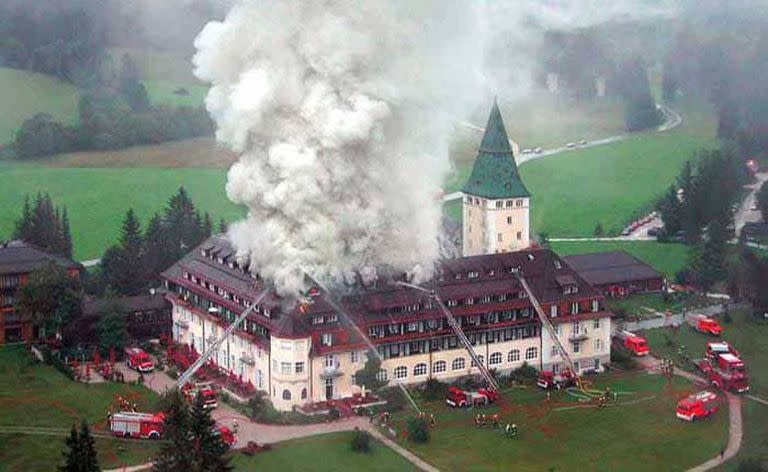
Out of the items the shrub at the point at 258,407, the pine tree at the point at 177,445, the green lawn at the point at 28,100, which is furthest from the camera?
the green lawn at the point at 28,100

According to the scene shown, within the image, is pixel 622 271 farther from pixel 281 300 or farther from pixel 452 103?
pixel 281 300

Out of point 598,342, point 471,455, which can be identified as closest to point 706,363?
point 598,342

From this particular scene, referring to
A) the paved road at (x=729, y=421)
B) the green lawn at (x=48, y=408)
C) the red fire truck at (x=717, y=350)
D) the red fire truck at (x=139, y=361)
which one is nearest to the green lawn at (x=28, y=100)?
the green lawn at (x=48, y=408)

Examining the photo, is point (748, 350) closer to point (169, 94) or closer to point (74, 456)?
point (74, 456)

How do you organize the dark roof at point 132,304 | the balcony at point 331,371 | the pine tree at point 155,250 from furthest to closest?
the pine tree at point 155,250, the dark roof at point 132,304, the balcony at point 331,371

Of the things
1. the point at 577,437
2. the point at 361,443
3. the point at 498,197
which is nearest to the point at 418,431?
the point at 361,443

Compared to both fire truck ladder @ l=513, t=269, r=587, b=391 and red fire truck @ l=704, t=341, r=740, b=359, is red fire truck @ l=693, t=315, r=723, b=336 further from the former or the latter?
fire truck ladder @ l=513, t=269, r=587, b=391

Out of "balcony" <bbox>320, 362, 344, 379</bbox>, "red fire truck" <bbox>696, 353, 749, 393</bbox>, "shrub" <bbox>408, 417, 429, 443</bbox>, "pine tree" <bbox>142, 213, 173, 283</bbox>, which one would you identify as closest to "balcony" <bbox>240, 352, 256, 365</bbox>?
"balcony" <bbox>320, 362, 344, 379</bbox>

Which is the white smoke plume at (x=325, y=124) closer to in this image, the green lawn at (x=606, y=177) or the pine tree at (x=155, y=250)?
the pine tree at (x=155, y=250)
